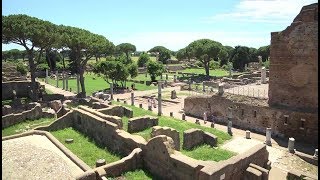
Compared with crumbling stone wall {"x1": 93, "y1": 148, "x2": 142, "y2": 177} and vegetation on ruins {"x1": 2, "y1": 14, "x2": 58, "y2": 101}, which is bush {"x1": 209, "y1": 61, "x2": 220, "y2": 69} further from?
crumbling stone wall {"x1": 93, "y1": 148, "x2": 142, "y2": 177}

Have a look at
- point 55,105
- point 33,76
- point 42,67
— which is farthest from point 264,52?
point 55,105

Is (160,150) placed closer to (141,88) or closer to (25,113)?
(25,113)

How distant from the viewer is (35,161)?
17.0 meters

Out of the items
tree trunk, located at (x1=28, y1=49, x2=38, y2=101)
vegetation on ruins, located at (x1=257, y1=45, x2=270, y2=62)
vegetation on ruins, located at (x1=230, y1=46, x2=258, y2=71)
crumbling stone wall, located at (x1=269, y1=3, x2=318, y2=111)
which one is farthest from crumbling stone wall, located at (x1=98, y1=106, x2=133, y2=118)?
vegetation on ruins, located at (x1=257, y1=45, x2=270, y2=62)

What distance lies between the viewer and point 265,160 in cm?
1683

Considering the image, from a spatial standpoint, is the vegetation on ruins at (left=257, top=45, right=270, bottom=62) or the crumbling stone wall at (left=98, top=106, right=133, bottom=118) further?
the vegetation on ruins at (left=257, top=45, right=270, bottom=62)

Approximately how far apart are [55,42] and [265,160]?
3019 cm

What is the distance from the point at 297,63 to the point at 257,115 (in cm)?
573

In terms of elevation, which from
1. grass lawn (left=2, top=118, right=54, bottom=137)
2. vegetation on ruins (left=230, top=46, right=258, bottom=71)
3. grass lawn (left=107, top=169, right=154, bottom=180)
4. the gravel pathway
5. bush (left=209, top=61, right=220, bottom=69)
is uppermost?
vegetation on ruins (left=230, top=46, right=258, bottom=71)

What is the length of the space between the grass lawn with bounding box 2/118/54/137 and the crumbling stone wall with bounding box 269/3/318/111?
66.9 ft

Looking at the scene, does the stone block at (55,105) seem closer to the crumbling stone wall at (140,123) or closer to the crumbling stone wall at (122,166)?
the crumbling stone wall at (140,123)

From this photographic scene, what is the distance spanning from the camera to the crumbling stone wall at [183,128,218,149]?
20.6 meters

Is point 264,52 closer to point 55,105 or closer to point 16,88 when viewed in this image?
point 16,88

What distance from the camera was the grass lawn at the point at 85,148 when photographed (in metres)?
17.6
